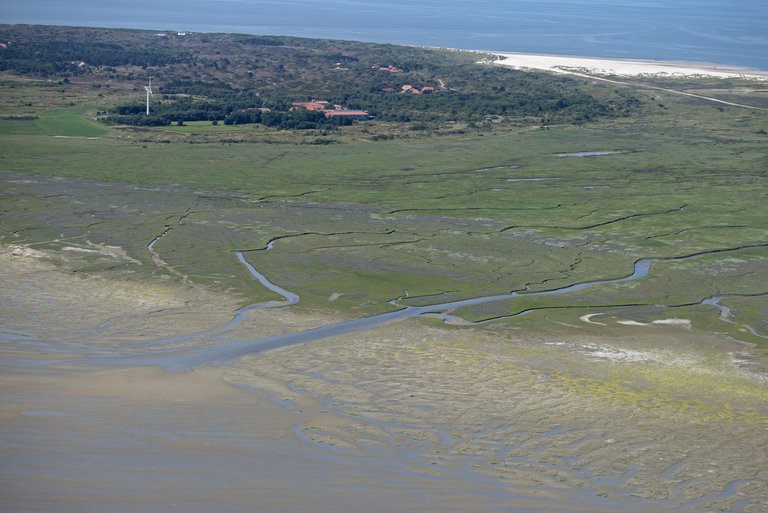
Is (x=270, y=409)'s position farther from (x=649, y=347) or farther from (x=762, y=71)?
(x=762, y=71)

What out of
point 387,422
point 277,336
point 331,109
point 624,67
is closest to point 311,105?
point 331,109

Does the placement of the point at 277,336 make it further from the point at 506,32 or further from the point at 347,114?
the point at 506,32

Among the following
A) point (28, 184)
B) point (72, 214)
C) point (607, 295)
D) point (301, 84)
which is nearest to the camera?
point (607, 295)

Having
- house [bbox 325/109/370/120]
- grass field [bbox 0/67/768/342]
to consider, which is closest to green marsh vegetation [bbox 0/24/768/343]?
grass field [bbox 0/67/768/342]

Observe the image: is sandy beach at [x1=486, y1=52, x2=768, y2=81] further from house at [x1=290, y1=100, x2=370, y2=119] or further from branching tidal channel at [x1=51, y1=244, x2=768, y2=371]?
branching tidal channel at [x1=51, y1=244, x2=768, y2=371]

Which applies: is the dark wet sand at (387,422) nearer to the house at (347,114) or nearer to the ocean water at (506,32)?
the house at (347,114)

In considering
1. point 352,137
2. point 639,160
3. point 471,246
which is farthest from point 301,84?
point 471,246
